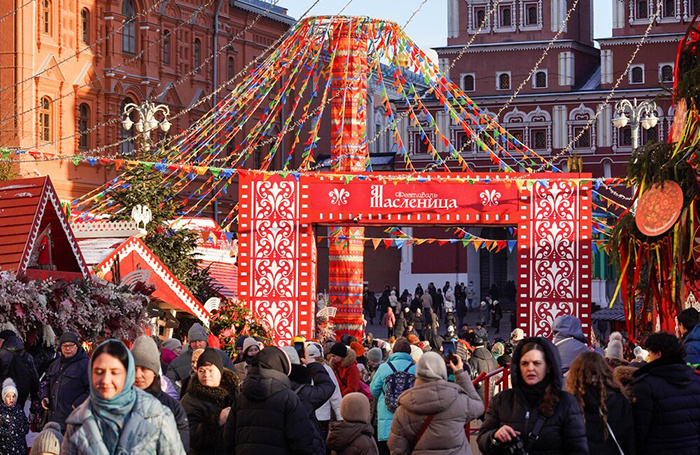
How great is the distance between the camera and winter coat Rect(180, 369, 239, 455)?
30.8ft

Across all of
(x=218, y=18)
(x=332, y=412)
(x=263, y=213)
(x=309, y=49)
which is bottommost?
(x=332, y=412)

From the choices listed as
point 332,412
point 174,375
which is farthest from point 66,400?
point 332,412

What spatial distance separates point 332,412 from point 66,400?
2.14 meters

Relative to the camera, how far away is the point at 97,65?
42.5m

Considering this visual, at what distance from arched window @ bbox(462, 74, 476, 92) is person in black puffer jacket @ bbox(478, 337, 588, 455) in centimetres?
5088

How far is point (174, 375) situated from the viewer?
39.2 feet

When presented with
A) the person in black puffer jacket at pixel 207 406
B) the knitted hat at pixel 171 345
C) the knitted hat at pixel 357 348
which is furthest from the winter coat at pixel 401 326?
the person in black puffer jacket at pixel 207 406

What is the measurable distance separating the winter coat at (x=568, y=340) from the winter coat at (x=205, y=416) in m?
2.26

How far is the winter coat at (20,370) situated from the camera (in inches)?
500

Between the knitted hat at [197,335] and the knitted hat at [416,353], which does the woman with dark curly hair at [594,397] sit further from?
the knitted hat at [416,353]

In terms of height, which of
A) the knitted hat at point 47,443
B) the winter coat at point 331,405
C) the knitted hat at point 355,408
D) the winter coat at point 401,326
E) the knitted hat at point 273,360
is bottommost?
the winter coat at point 401,326

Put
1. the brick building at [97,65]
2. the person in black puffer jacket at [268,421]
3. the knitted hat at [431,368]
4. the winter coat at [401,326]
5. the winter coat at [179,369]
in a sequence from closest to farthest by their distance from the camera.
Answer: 1. the person in black puffer jacket at [268,421]
2. the knitted hat at [431,368]
3. the winter coat at [179,369]
4. the winter coat at [401,326]
5. the brick building at [97,65]

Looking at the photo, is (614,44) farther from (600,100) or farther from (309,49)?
(309,49)

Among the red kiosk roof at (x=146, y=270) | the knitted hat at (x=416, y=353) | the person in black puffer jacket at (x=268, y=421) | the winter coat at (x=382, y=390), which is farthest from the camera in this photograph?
the red kiosk roof at (x=146, y=270)
